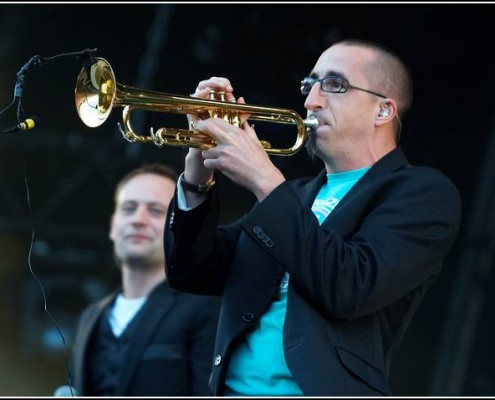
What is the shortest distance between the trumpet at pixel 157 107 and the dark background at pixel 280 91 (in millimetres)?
3005

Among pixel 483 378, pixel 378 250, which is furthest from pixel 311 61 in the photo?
pixel 378 250

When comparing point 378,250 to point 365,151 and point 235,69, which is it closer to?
point 365,151

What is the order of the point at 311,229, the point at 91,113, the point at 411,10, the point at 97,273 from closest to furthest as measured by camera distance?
the point at 311,229 → the point at 91,113 → the point at 411,10 → the point at 97,273

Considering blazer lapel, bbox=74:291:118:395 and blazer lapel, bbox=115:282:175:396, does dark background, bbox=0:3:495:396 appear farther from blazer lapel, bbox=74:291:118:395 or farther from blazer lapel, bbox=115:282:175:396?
blazer lapel, bbox=115:282:175:396

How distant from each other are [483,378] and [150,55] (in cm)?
327

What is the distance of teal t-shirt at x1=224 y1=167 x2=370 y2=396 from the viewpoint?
266cm

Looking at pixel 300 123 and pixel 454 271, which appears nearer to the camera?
pixel 300 123

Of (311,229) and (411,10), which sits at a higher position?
(411,10)

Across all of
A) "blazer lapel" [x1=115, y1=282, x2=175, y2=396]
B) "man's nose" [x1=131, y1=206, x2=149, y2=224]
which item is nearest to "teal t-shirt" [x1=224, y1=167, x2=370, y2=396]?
"blazer lapel" [x1=115, y1=282, x2=175, y2=396]

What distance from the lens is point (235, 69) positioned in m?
6.68

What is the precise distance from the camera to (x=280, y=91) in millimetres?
6750

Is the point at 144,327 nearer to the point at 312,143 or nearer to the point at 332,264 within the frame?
the point at 312,143

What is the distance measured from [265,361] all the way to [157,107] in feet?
2.73

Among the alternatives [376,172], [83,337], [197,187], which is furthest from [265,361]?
[83,337]
